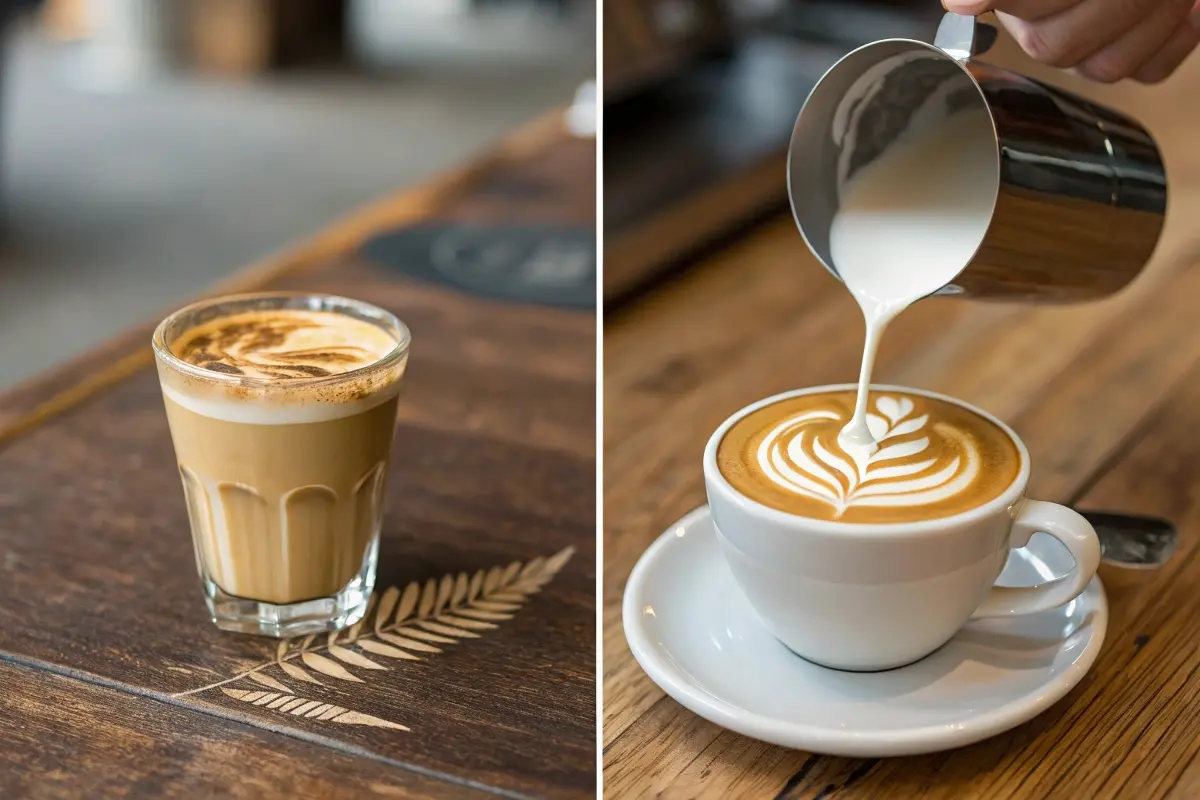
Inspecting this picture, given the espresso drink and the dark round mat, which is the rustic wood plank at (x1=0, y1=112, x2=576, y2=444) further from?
the espresso drink

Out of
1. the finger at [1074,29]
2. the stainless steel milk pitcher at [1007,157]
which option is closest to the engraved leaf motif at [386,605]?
the stainless steel milk pitcher at [1007,157]

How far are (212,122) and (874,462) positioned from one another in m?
4.03

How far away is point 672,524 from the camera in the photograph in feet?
2.96

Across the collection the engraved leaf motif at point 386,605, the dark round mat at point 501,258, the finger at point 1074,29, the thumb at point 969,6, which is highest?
the thumb at point 969,6

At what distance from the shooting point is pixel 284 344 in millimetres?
776

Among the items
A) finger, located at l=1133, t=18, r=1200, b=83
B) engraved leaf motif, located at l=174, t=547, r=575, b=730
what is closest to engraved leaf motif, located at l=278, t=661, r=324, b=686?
engraved leaf motif, located at l=174, t=547, r=575, b=730

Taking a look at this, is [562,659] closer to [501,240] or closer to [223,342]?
[223,342]

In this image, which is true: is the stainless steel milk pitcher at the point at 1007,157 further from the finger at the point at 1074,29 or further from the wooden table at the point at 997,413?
the wooden table at the point at 997,413

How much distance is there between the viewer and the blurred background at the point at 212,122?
301cm

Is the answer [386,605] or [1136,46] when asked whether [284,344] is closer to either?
[386,605]

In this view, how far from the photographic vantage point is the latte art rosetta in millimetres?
693

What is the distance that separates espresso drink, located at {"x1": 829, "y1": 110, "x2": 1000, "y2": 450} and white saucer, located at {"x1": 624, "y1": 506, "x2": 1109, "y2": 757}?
5.2 inches

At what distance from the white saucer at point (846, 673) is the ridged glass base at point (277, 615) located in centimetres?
18

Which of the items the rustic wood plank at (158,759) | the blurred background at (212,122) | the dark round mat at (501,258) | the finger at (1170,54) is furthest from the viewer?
the blurred background at (212,122)
